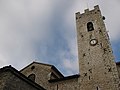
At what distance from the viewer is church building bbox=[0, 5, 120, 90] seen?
589 inches

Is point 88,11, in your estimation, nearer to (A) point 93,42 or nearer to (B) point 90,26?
(B) point 90,26

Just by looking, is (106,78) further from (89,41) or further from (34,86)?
(34,86)

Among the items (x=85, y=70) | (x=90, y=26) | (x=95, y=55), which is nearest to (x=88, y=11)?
(x=90, y=26)

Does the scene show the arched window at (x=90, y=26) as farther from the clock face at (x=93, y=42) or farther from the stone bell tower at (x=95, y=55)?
the clock face at (x=93, y=42)

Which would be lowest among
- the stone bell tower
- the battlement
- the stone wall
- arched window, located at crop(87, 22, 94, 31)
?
the stone wall

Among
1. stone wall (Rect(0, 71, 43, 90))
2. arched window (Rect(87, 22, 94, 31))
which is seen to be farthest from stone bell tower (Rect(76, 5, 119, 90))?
stone wall (Rect(0, 71, 43, 90))

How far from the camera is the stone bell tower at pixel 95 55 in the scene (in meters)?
17.2

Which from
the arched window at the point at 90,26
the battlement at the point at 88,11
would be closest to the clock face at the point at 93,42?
the arched window at the point at 90,26

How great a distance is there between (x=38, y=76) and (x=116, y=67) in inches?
357

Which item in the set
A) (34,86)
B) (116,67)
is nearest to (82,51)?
(116,67)

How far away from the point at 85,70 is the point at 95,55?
1906 mm

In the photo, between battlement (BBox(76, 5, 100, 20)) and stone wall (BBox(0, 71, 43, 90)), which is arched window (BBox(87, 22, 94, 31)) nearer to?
battlement (BBox(76, 5, 100, 20))

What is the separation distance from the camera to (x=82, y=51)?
803 inches

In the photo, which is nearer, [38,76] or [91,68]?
[91,68]
